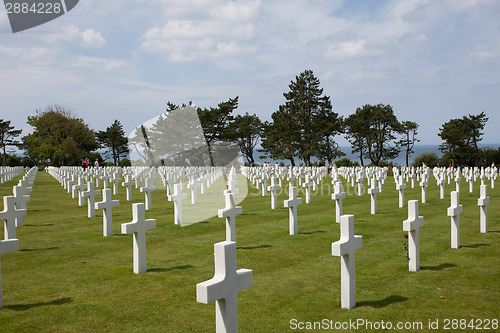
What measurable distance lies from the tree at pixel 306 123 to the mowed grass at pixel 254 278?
Result: 45.0m

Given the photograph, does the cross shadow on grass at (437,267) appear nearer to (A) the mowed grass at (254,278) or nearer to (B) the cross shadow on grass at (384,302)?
(A) the mowed grass at (254,278)

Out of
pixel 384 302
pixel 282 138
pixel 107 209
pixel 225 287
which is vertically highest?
pixel 282 138

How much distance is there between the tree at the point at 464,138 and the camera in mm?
53594

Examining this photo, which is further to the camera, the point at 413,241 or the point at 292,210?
the point at 292,210

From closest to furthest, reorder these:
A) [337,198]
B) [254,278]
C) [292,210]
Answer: [254,278] → [292,210] → [337,198]

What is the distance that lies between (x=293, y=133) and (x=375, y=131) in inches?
582

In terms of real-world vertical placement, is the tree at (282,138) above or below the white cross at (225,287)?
above

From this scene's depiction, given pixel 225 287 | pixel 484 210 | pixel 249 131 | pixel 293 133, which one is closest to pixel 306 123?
pixel 293 133

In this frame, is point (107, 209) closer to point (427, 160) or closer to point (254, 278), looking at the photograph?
point (254, 278)

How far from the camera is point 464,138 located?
2127 inches

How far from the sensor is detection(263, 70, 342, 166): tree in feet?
182

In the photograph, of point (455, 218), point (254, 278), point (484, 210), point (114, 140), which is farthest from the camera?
point (114, 140)

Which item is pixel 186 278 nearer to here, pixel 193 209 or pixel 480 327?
pixel 480 327

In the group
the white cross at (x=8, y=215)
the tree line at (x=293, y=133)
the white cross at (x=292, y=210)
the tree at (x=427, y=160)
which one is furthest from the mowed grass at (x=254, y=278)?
the tree at (x=427, y=160)
